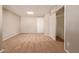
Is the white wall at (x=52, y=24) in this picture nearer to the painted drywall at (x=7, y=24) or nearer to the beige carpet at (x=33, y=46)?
the beige carpet at (x=33, y=46)

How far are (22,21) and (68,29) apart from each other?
1104 cm

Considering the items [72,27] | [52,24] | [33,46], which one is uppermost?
[52,24]

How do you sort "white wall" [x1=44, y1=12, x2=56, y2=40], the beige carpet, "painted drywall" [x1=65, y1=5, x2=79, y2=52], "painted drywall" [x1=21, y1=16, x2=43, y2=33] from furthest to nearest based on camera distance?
"painted drywall" [x1=21, y1=16, x2=43, y2=33]
"white wall" [x1=44, y1=12, x2=56, y2=40]
the beige carpet
"painted drywall" [x1=65, y1=5, x2=79, y2=52]

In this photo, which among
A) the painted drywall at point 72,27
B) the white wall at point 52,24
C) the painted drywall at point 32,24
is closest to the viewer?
the painted drywall at point 72,27

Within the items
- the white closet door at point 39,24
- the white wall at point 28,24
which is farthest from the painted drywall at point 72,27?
the white wall at point 28,24

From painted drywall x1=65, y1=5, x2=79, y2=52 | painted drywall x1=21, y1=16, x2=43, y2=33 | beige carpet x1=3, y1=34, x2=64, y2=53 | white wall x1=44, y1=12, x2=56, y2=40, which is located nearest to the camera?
painted drywall x1=65, y1=5, x2=79, y2=52

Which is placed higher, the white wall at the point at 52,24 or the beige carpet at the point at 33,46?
the white wall at the point at 52,24

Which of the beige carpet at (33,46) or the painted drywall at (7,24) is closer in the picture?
the beige carpet at (33,46)

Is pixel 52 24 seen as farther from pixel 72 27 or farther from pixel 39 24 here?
pixel 39 24

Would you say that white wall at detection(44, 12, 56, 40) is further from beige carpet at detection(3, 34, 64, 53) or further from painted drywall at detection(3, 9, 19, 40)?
painted drywall at detection(3, 9, 19, 40)

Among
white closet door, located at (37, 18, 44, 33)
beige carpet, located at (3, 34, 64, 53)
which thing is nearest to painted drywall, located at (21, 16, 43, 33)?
white closet door, located at (37, 18, 44, 33)

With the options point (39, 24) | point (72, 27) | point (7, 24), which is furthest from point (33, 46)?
point (39, 24)
